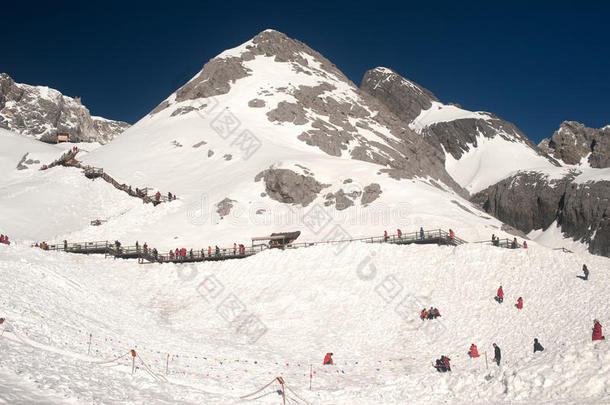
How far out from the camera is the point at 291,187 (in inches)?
2362

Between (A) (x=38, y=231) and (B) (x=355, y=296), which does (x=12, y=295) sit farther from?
(A) (x=38, y=231)

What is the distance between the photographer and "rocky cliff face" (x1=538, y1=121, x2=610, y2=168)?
138000 mm

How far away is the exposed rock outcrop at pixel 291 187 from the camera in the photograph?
59.5 metres

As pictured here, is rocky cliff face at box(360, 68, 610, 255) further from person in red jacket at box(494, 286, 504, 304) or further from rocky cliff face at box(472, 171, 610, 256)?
person in red jacket at box(494, 286, 504, 304)

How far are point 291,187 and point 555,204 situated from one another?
198 feet

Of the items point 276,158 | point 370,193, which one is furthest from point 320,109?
point 370,193

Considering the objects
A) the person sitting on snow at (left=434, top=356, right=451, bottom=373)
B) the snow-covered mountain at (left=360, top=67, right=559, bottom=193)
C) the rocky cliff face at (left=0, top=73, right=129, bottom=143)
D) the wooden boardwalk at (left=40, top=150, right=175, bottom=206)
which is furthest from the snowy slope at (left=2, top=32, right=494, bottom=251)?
the rocky cliff face at (left=0, top=73, right=129, bottom=143)

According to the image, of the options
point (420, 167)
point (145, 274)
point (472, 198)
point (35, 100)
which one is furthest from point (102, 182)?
point (35, 100)

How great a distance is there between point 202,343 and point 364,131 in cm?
7177

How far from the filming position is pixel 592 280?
2738 cm

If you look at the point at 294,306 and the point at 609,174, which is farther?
the point at 609,174

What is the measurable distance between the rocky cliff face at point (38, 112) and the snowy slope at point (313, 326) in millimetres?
126001

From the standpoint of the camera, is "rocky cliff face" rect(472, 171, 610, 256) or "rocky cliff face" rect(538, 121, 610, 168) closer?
"rocky cliff face" rect(472, 171, 610, 256)

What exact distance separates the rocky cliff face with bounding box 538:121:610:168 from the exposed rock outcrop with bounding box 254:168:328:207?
107m
